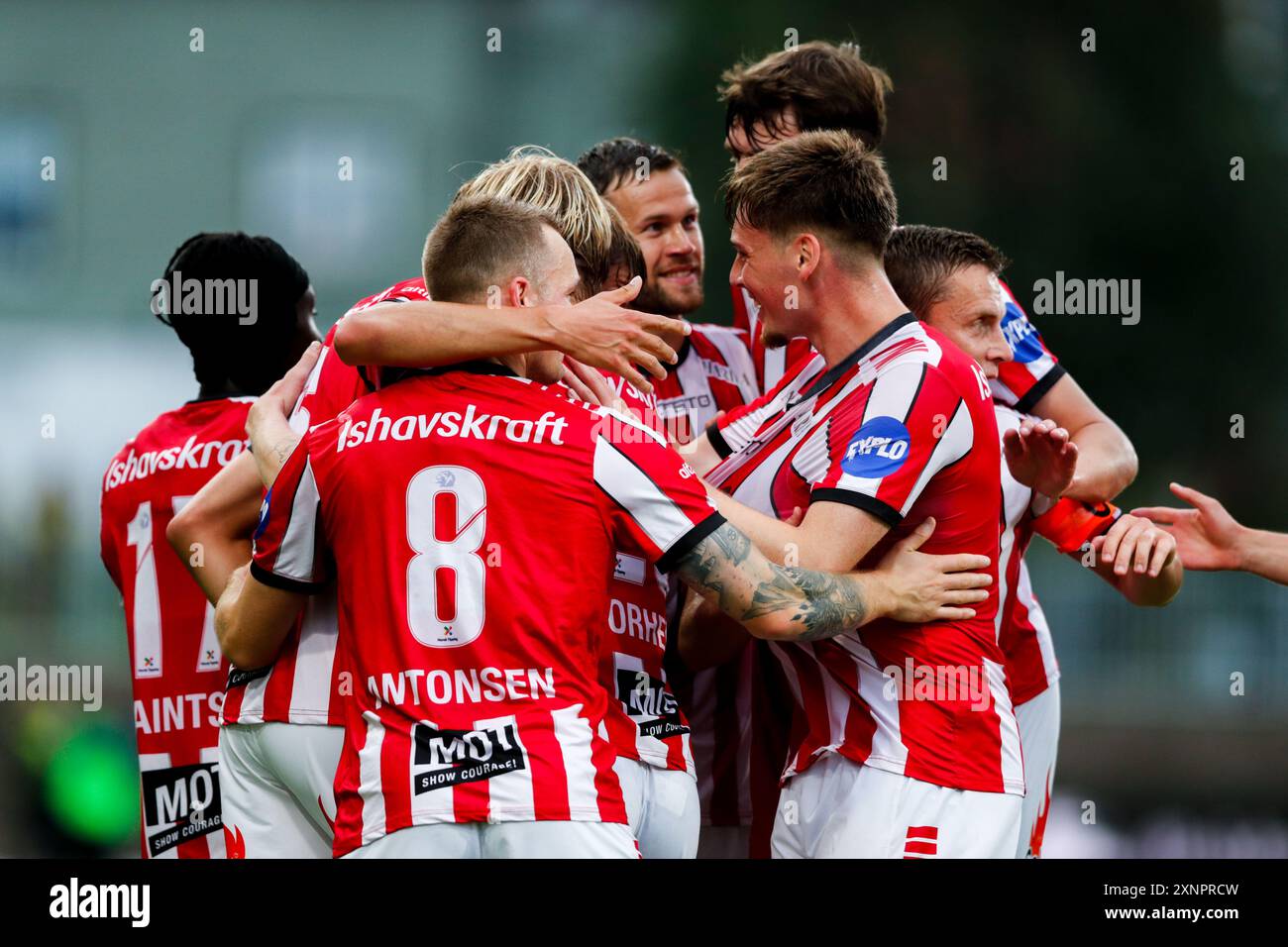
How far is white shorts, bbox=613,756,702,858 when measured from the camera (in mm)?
3543

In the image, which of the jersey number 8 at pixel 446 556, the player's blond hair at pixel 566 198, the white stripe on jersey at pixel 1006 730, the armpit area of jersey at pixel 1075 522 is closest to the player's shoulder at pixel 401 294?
the player's blond hair at pixel 566 198

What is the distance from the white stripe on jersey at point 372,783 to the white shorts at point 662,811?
25.8 inches

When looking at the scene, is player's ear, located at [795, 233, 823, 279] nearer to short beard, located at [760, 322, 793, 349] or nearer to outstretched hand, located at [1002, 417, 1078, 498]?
short beard, located at [760, 322, 793, 349]

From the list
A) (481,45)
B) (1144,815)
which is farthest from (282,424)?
(481,45)

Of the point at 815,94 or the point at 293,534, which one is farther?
the point at 815,94

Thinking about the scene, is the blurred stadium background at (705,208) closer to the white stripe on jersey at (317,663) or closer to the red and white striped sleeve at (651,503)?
the white stripe on jersey at (317,663)

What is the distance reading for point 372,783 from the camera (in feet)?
10.1

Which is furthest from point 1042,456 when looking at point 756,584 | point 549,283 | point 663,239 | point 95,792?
point 95,792

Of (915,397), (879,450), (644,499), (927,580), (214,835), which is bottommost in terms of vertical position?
(214,835)

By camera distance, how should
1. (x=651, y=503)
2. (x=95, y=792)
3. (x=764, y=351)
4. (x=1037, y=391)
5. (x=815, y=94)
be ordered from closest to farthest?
(x=651, y=503) → (x=1037, y=391) → (x=815, y=94) → (x=764, y=351) → (x=95, y=792)

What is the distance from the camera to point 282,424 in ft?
12.3

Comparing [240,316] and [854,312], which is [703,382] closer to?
[854,312]

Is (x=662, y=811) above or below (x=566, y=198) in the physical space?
below

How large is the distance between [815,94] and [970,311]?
1.20m
